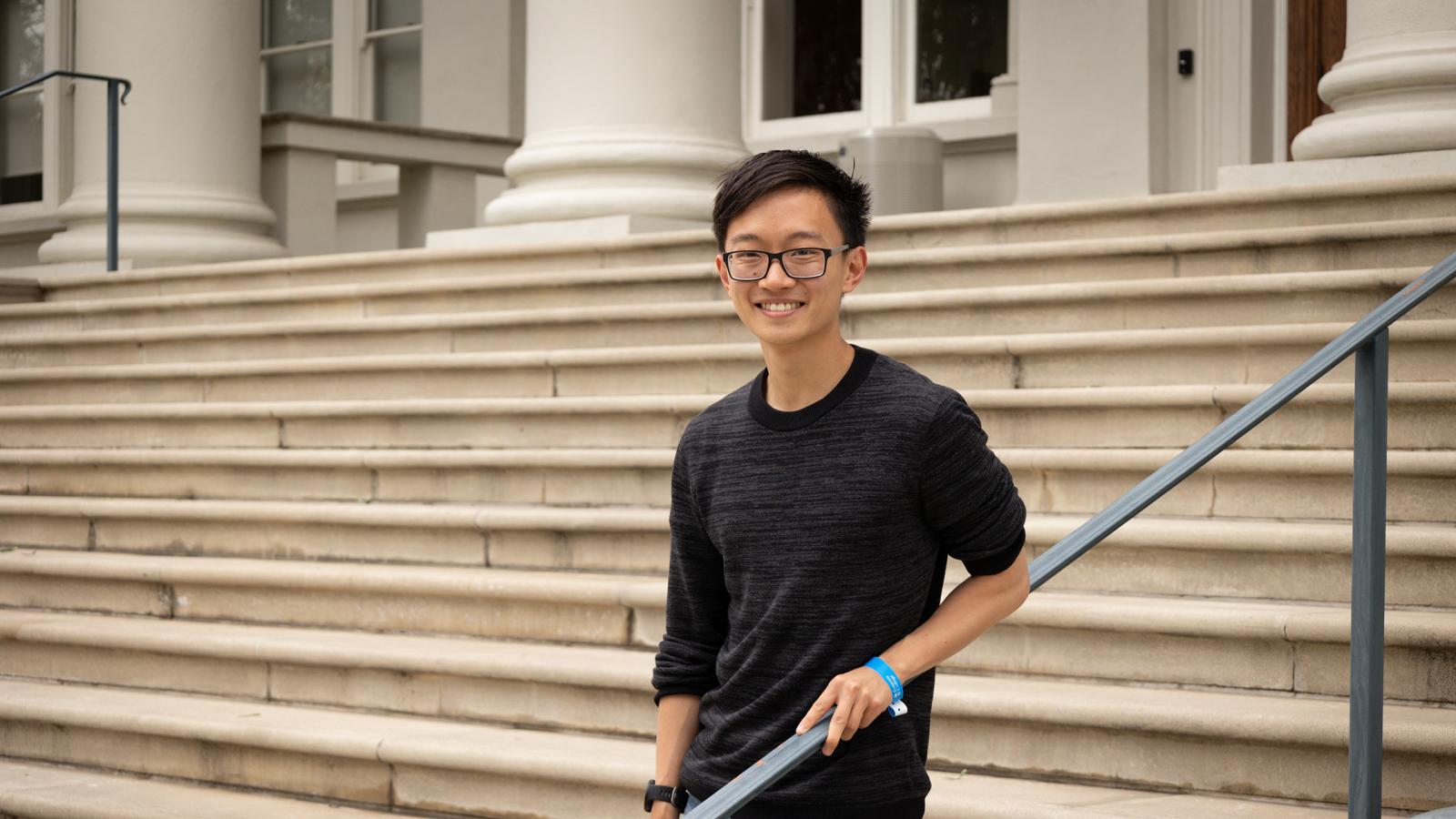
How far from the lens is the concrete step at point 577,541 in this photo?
4262 millimetres

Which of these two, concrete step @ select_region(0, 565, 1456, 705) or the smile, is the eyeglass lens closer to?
the smile

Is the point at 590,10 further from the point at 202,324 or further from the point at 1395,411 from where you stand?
the point at 1395,411

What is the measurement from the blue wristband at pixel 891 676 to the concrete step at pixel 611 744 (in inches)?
83.5

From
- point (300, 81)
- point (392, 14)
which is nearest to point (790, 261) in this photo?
point (392, 14)

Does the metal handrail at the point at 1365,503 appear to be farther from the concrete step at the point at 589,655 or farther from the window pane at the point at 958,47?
the window pane at the point at 958,47

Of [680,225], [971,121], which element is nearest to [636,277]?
[680,225]

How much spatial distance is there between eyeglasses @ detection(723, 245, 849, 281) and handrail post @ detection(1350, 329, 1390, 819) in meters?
1.58

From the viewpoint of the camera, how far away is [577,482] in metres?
5.81

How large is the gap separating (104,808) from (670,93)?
472cm

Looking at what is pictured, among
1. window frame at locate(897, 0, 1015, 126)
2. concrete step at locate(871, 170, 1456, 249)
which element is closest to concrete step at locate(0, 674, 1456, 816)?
concrete step at locate(871, 170, 1456, 249)

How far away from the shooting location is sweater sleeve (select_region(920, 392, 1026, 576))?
1888mm

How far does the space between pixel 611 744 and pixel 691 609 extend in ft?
8.09

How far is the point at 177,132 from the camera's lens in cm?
1008

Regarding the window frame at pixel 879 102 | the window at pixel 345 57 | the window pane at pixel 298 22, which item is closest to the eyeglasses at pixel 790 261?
the window frame at pixel 879 102
